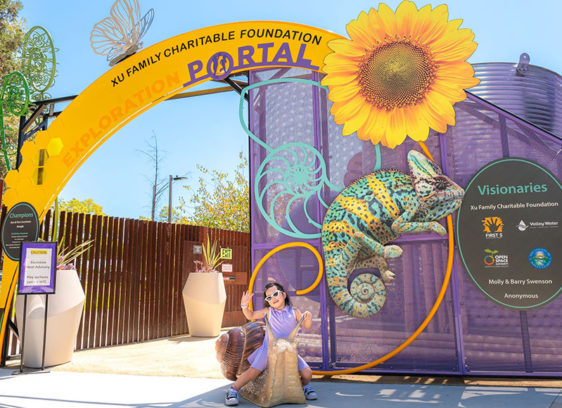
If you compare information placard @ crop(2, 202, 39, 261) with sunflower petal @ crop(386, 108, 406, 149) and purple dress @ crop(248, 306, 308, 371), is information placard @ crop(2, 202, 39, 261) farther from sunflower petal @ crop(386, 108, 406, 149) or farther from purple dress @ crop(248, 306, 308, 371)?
sunflower petal @ crop(386, 108, 406, 149)

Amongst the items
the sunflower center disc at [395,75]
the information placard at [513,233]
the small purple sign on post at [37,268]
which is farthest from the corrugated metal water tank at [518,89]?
the small purple sign on post at [37,268]

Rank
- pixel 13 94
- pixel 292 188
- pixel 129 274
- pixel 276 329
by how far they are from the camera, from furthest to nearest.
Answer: pixel 129 274, pixel 13 94, pixel 292 188, pixel 276 329

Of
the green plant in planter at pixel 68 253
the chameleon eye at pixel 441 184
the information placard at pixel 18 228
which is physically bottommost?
the green plant in planter at pixel 68 253

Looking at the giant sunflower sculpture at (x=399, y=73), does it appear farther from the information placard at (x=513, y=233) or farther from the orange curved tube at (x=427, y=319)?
the orange curved tube at (x=427, y=319)

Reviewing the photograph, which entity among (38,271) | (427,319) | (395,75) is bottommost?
(427,319)

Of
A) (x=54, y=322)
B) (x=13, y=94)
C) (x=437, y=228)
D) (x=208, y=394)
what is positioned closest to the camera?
(x=208, y=394)

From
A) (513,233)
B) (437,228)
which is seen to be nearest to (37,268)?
(437,228)

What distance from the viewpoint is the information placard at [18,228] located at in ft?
21.2

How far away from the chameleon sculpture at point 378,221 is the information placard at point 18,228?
4.36m

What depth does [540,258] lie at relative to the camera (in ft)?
15.5

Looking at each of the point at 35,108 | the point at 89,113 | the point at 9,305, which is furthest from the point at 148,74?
the point at 9,305

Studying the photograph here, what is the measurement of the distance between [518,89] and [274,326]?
5872 millimetres

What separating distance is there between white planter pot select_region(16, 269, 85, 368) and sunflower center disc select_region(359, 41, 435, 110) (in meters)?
4.88

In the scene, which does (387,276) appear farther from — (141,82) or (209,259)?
(209,259)
